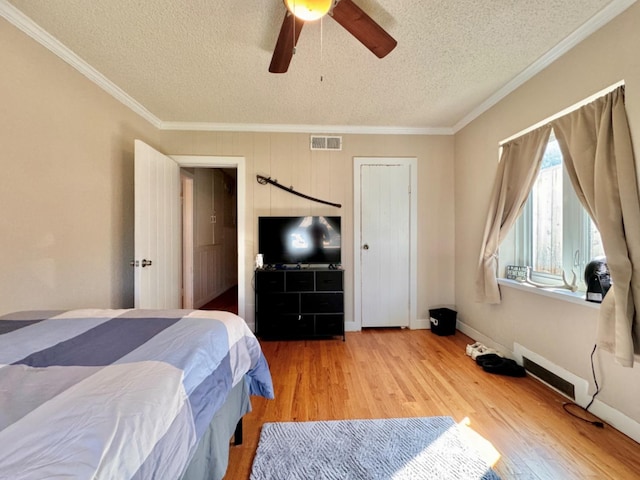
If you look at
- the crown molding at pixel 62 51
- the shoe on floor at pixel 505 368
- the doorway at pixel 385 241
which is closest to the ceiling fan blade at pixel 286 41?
the crown molding at pixel 62 51

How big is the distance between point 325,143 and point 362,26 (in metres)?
1.75

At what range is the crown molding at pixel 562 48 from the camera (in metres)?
1.47

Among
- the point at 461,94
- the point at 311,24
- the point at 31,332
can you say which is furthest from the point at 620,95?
the point at 31,332

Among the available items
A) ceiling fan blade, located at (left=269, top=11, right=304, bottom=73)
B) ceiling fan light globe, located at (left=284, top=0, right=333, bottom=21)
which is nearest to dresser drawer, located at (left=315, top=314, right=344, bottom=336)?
ceiling fan blade, located at (left=269, top=11, right=304, bottom=73)

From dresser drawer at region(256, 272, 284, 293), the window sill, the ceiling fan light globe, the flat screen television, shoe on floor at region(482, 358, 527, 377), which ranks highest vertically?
the ceiling fan light globe

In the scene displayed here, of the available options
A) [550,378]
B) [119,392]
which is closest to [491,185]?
[550,378]

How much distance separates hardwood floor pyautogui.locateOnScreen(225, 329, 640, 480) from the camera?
1316 mm

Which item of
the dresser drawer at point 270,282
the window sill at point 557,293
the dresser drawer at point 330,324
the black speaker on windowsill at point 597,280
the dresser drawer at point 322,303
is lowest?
the dresser drawer at point 330,324

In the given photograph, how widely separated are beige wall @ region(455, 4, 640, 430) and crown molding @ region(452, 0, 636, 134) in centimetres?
4

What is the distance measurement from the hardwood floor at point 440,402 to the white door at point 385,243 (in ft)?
1.68

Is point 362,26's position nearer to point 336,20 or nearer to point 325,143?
point 336,20

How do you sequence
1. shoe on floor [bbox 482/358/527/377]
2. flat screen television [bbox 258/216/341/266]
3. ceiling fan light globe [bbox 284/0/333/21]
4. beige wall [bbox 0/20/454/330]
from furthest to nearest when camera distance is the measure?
flat screen television [bbox 258/216/341/266] → shoe on floor [bbox 482/358/527/377] → beige wall [bbox 0/20/454/330] → ceiling fan light globe [bbox 284/0/333/21]

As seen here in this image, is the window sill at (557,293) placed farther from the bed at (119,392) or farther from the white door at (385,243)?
the bed at (119,392)

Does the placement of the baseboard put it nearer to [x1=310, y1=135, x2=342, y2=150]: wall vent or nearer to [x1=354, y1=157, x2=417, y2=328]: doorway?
[x1=354, y1=157, x2=417, y2=328]: doorway
